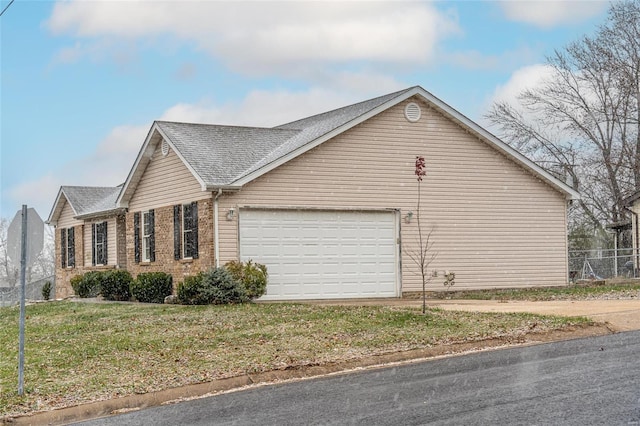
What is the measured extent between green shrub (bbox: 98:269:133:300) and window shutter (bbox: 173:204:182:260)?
9.60 ft

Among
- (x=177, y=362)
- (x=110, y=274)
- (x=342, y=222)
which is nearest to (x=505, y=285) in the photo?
(x=342, y=222)

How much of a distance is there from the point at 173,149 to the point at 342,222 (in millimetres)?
5243

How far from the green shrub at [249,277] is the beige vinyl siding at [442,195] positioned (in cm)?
63

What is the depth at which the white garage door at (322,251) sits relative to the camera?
78.5 ft

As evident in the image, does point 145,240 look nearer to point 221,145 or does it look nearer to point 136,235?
point 136,235

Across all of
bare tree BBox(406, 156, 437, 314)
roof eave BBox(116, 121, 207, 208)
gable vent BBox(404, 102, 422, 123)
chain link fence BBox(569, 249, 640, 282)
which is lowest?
chain link fence BBox(569, 249, 640, 282)

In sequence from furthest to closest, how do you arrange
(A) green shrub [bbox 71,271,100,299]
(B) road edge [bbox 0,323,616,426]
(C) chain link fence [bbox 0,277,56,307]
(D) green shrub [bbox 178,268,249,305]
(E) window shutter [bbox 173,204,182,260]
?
(C) chain link fence [bbox 0,277,56,307] < (A) green shrub [bbox 71,271,100,299] < (E) window shutter [bbox 173,204,182,260] < (D) green shrub [bbox 178,268,249,305] < (B) road edge [bbox 0,323,616,426]

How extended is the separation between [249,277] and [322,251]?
270cm

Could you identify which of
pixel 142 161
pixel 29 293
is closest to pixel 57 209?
pixel 29 293

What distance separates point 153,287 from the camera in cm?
2584

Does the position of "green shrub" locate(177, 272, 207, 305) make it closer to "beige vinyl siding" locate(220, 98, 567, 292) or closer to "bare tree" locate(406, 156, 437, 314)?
"beige vinyl siding" locate(220, 98, 567, 292)

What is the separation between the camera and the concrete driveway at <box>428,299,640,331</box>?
50.8 ft

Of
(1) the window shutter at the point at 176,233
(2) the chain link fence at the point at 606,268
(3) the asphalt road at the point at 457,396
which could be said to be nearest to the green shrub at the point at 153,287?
(1) the window shutter at the point at 176,233

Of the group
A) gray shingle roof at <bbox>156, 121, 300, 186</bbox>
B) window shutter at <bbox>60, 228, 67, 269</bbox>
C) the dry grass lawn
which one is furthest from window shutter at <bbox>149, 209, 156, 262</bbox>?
window shutter at <bbox>60, 228, 67, 269</bbox>
